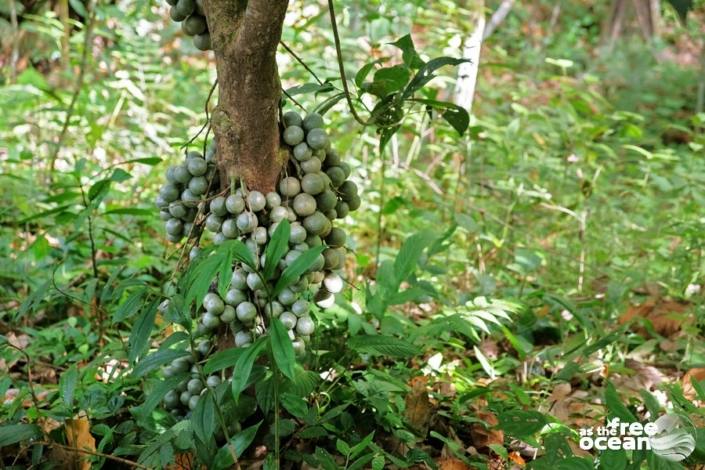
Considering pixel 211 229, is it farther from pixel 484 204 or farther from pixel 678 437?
pixel 484 204

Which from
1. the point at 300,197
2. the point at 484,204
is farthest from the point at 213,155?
the point at 484,204

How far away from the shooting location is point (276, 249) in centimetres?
130

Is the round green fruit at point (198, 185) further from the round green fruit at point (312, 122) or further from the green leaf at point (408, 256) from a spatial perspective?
the green leaf at point (408, 256)

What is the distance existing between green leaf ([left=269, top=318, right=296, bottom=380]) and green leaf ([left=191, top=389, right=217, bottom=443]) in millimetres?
282

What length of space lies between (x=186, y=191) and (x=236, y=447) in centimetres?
56

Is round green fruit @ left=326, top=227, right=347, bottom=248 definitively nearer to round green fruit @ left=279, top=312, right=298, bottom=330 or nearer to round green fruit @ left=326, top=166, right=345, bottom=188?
round green fruit @ left=326, top=166, right=345, bottom=188

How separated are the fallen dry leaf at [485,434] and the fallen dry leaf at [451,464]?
13cm

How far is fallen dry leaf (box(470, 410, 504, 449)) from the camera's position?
174 centimetres

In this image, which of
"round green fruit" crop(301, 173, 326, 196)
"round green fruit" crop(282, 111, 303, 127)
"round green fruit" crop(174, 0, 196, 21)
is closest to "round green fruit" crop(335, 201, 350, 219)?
"round green fruit" crop(301, 173, 326, 196)

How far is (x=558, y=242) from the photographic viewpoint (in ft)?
10.4

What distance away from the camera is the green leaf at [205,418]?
4.48ft

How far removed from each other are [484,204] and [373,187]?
50cm

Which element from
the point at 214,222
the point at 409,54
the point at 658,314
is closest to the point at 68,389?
the point at 214,222

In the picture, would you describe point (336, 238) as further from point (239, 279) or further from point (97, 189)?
point (97, 189)
